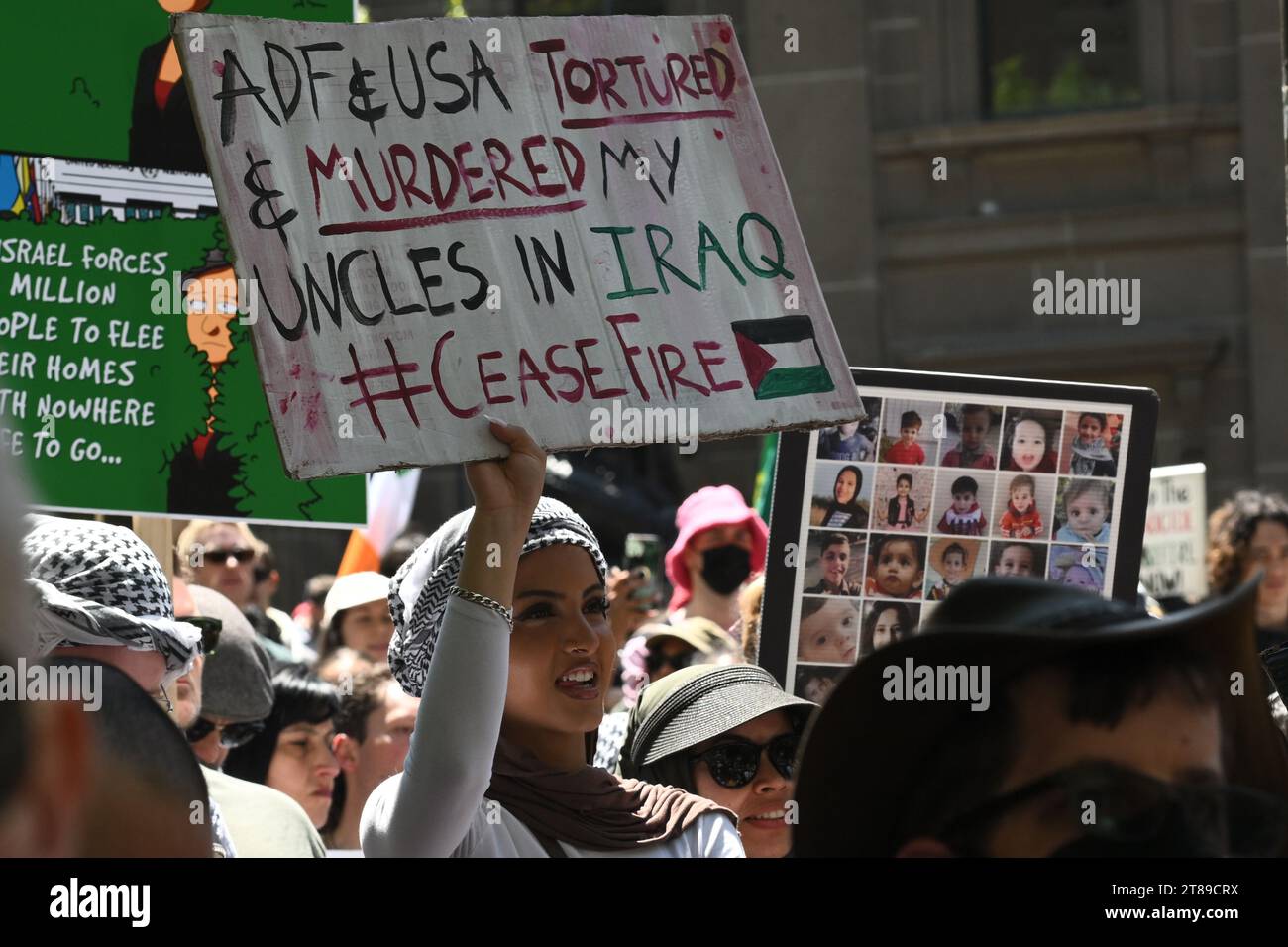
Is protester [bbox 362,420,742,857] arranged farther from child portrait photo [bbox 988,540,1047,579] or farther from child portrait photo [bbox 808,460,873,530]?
child portrait photo [bbox 988,540,1047,579]

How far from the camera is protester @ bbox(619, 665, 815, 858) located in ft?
9.86

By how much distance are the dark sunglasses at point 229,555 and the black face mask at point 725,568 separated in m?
1.55

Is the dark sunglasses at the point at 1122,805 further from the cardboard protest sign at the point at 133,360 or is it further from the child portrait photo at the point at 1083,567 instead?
the cardboard protest sign at the point at 133,360

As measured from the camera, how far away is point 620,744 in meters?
3.34

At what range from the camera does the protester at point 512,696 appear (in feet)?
6.98

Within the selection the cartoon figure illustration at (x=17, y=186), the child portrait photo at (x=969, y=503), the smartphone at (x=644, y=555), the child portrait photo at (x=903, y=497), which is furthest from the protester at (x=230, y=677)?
the smartphone at (x=644, y=555)

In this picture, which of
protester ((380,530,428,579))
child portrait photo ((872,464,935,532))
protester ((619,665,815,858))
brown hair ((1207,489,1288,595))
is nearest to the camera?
protester ((619,665,815,858))

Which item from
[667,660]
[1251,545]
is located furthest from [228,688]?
[1251,545]

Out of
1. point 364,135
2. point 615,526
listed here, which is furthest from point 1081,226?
point 364,135

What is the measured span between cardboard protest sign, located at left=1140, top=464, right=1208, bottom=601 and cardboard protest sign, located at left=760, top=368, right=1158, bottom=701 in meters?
3.08

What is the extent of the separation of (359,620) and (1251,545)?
8.94 ft
